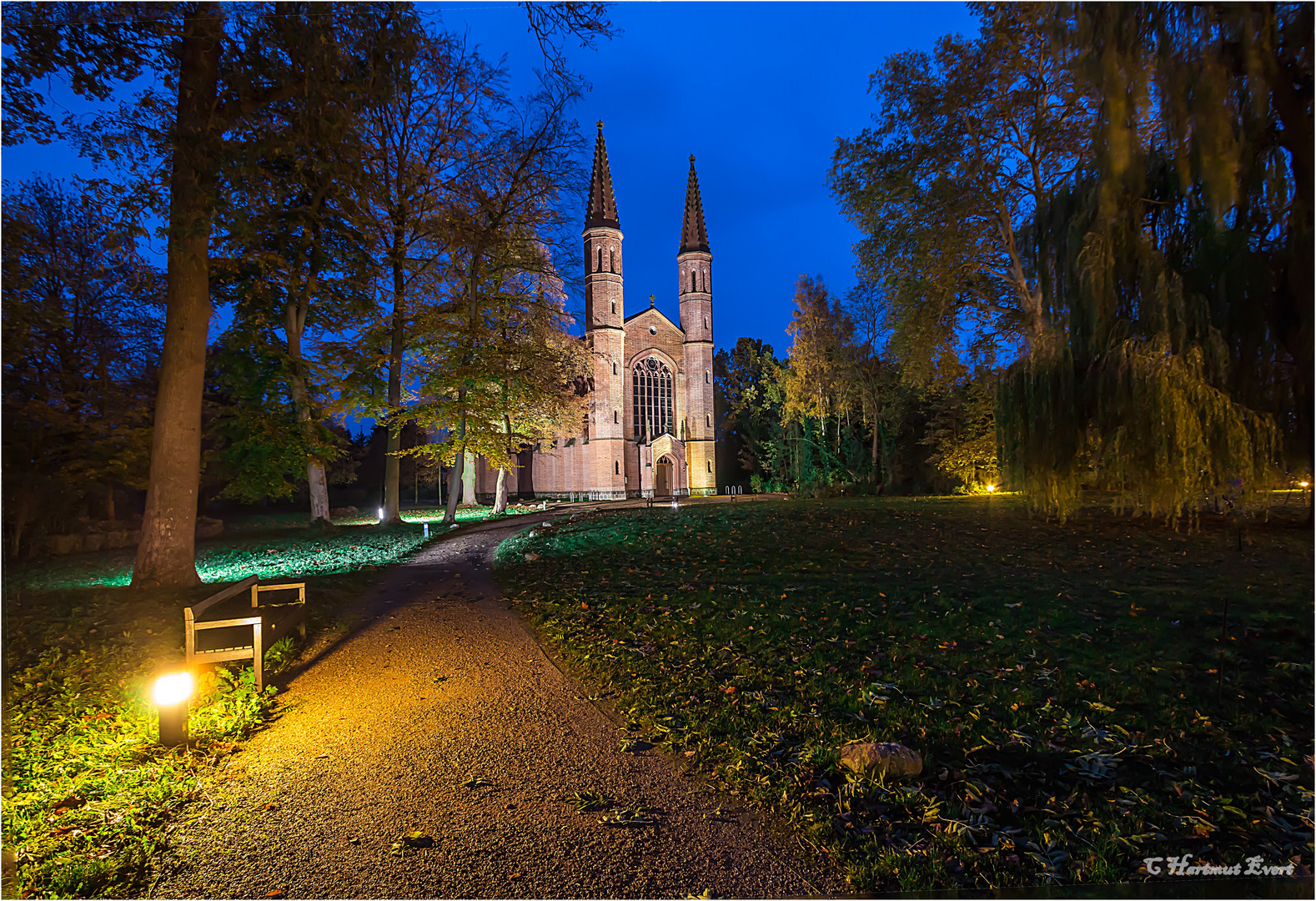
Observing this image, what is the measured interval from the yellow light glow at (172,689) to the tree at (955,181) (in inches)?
490

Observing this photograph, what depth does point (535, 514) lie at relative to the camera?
2377cm

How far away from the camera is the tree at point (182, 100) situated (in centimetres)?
677

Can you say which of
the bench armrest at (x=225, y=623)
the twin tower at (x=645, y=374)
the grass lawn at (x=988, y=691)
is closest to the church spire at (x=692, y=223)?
the twin tower at (x=645, y=374)

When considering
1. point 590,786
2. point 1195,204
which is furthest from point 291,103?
point 1195,204

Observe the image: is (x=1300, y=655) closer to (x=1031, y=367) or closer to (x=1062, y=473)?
(x=1062, y=473)

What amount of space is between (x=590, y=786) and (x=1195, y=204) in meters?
8.22

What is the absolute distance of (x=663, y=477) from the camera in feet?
140

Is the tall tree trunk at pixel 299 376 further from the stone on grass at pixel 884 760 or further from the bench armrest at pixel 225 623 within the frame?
the stone on grass at pixel 884 760

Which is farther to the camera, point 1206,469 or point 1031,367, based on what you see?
point 1031,367

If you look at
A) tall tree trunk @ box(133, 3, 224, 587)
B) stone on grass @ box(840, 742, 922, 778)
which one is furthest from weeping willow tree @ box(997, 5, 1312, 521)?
tall tree trunk @ box(133, 3, 224, 587)

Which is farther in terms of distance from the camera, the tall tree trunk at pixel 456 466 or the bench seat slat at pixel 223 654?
the tall tree trunk at pixel 456 466

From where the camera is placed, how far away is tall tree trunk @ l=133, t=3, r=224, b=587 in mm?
7316

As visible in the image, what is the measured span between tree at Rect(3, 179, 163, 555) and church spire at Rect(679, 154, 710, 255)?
33.6m

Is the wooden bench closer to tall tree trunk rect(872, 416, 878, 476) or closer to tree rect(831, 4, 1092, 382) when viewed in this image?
tree rect(831, 4, 1092, 382)
